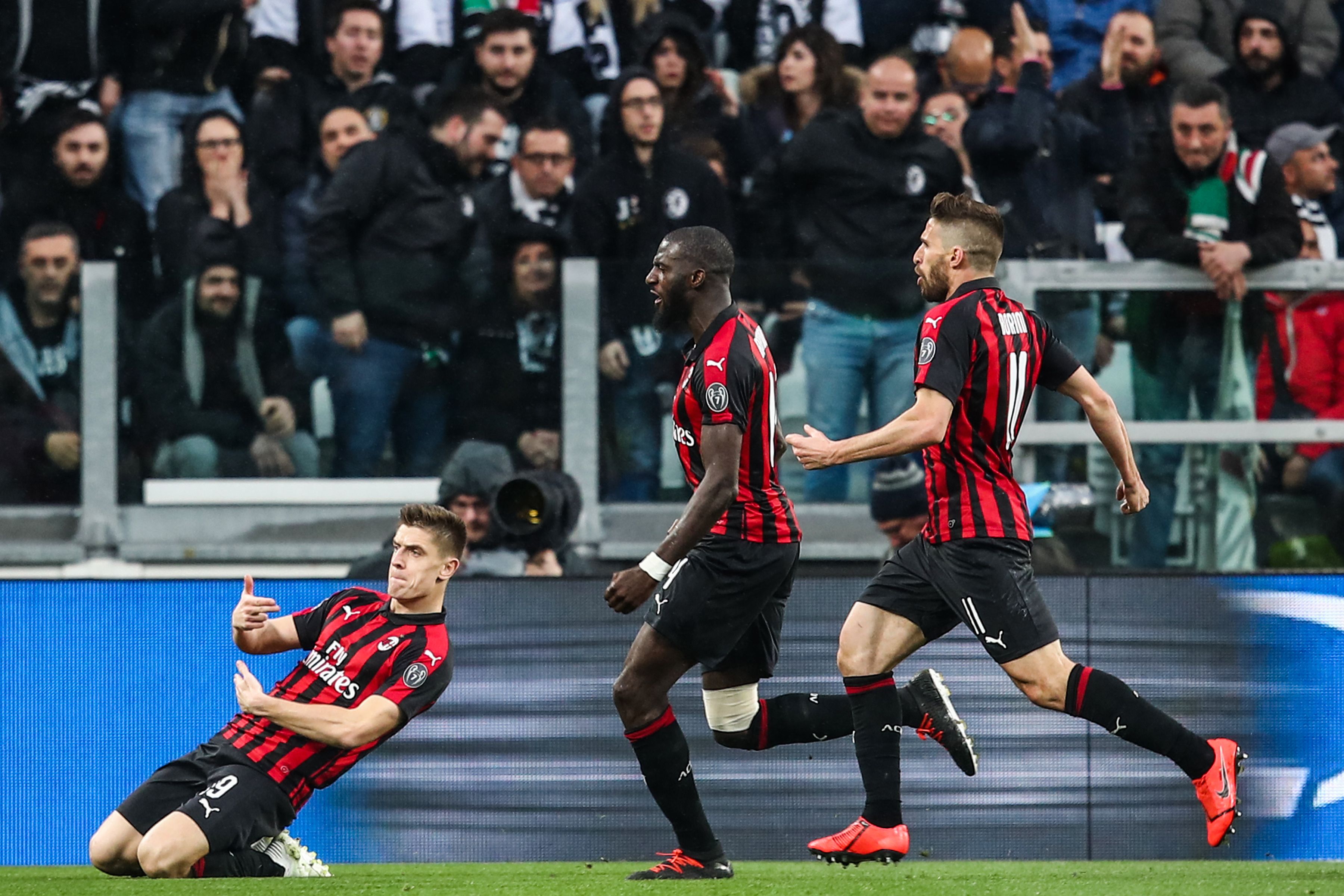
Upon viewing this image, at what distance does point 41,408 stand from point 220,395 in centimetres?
79

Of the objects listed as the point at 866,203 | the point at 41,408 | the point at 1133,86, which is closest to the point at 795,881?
the point at 866,203

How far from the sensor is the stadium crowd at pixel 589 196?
289 inches

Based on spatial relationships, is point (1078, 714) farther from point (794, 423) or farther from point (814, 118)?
point (814, 118)

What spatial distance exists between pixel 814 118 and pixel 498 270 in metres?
1.73

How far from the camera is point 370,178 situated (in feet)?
26.5

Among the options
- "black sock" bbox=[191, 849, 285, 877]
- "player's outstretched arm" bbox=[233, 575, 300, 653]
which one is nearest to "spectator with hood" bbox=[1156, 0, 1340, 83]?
"player's outstretched arm" bbox=[233, 575, 300, 653]

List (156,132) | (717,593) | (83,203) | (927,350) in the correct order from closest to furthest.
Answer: (927,350) < (717,593) < (83,203) < (156,132)

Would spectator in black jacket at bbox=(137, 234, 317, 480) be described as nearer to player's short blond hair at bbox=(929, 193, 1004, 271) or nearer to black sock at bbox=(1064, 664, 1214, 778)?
player's short blond hair at bbox=(929, 193, 1004, 271)

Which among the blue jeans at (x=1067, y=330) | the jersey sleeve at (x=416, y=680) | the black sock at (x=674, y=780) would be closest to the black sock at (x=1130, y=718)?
the black sock at (x=674, y=780)

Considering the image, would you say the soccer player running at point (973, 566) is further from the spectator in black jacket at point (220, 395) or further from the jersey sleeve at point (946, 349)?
the spectator in black jacket at point (220, 395)

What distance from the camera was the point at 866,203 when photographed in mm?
7988

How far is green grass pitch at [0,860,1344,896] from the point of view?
14.8 ft

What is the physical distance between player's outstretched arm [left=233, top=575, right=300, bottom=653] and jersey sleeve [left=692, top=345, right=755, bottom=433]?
143 cm

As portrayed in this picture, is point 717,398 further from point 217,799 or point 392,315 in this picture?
point 392,315
